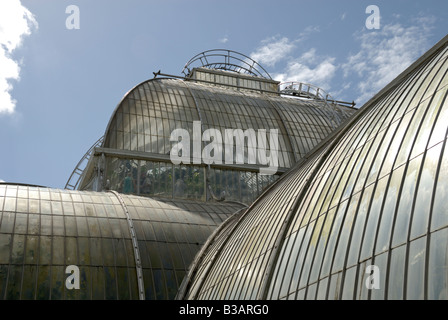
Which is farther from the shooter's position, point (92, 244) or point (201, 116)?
point (201, 116)

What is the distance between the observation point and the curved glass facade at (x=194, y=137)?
25.2m

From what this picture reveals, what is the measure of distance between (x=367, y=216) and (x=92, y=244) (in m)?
10.5

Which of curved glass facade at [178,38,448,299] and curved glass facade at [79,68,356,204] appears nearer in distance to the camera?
curved glass facade at [178,38,448,299]

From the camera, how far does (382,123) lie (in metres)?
12.0

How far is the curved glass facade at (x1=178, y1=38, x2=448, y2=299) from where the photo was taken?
8312mm

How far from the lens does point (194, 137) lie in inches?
1054
